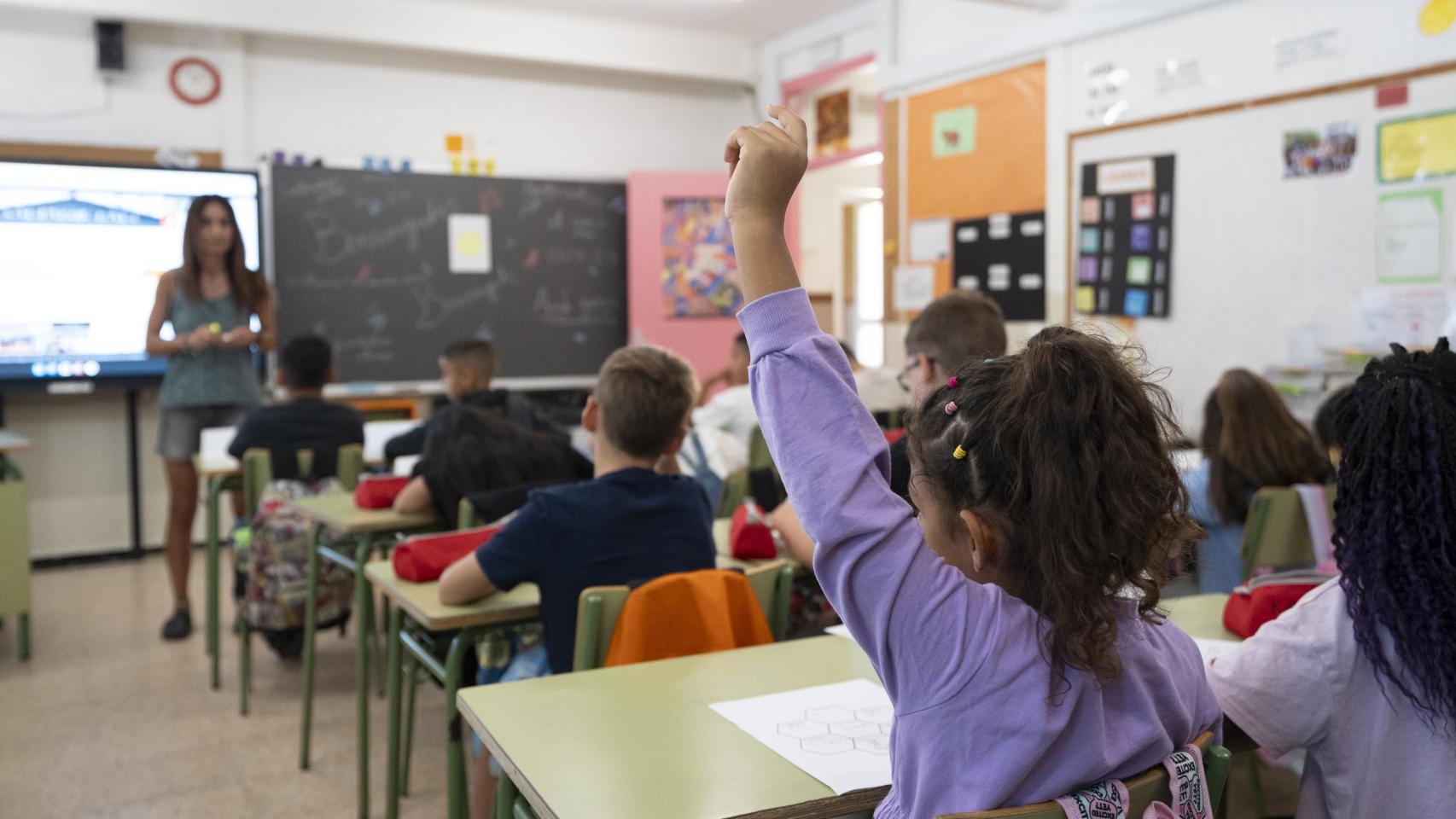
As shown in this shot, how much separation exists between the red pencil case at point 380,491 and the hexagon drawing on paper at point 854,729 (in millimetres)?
1880

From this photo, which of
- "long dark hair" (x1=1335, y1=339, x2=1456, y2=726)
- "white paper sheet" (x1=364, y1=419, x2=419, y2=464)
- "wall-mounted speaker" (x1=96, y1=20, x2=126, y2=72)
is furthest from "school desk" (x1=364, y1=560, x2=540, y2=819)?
"wall-mounted speaker" (x1=96, y1=20, x2=126, y2=72)

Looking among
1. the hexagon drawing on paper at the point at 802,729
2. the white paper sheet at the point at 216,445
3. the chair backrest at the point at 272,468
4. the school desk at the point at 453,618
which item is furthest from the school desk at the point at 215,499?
the hexagon drawing on paper at the point at 802,729

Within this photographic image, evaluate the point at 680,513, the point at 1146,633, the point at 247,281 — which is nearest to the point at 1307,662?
the point at 1146,633

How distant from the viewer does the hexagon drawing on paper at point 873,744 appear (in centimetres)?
122

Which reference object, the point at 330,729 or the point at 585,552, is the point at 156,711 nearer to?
the point at 330,729

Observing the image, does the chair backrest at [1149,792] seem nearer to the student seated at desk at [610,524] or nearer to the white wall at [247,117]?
the student seated at desk at [610,524]

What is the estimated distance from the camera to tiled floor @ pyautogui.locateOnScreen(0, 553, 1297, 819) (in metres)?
2.76

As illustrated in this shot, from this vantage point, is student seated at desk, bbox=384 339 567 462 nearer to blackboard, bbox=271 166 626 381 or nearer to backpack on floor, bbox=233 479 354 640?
backpack on floor, bbox=233 479 354 640

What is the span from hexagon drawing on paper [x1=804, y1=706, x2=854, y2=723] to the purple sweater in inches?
15.4

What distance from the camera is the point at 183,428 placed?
429cm

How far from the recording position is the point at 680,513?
1976 millimetres

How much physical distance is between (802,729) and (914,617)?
0.47 m

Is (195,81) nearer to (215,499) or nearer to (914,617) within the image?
(215,499)

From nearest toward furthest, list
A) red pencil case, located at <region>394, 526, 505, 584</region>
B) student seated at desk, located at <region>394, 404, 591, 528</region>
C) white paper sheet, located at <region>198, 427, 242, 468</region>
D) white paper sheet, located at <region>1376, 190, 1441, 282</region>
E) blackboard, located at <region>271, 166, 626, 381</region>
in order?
red pencil case, located at <region>394, 526, 505, 584</region>
student seated at desk, located at <region>394, 404, 591, 528</region>
white paper sheet, located at <region>1376, 190, 1441, 282</region>
white paper sheet, located at <region>198, 427, 242, 468</region>
blackboard, located at <region>271, 166, 626, 381</region>
